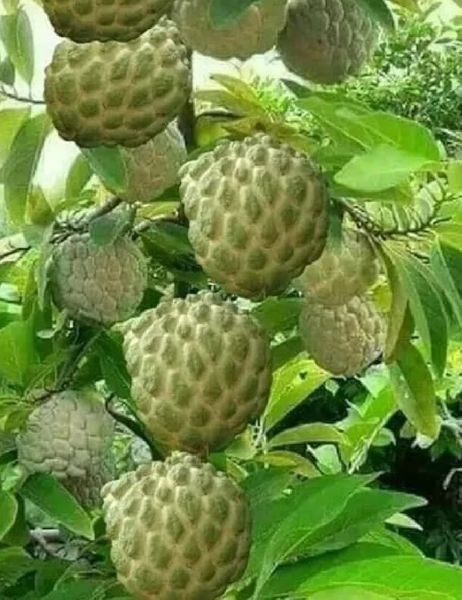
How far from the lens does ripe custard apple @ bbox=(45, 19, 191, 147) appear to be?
2.93ft

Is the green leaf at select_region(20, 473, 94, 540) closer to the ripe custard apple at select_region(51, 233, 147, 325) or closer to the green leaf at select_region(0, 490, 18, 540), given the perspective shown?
the green leaf at select_region(0, 490, 18, 540)

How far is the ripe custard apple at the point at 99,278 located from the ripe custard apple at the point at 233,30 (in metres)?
0.24

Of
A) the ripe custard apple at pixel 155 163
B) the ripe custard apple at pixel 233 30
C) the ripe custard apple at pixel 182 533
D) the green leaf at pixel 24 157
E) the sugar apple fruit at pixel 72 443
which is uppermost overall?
the ripe custard apple at pixel 233 30

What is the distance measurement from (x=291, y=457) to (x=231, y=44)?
539 mm

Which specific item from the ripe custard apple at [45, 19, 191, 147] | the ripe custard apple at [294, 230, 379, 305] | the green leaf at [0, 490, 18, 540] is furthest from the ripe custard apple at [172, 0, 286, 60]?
the green leaf at [0, 490, 18, 540]

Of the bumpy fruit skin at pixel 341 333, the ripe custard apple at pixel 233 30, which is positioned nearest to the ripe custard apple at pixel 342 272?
the bumpy fruit skin at pixel 341 333

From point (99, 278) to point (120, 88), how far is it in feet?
1.07

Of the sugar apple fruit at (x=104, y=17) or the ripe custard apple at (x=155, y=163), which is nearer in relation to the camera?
the sugar apple fruit at (x=104, y=17)

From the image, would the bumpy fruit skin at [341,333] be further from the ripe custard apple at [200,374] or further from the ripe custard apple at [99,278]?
the ripe custard apple at [200,374]

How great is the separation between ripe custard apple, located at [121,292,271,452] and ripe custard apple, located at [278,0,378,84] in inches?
11.1

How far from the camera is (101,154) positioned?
1023 millimetres

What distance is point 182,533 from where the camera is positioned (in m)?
0.84

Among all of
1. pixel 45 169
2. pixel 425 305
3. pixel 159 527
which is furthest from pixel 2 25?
pixel 159 527

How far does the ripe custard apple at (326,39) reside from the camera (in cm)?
108
